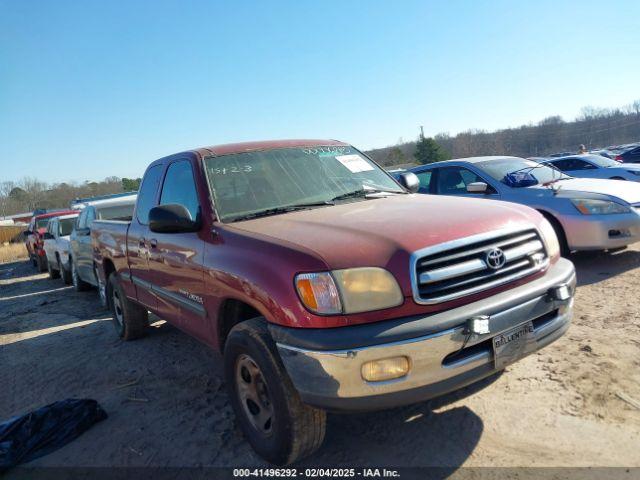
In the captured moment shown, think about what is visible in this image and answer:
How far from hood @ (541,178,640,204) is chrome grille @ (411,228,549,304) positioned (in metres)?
4.18

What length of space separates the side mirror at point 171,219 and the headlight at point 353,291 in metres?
1.27

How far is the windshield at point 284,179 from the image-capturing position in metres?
3.44

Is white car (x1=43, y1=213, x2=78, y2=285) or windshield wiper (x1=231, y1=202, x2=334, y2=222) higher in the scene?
windshield wiper (x1=231, y1=202, x2=334, y2=222)

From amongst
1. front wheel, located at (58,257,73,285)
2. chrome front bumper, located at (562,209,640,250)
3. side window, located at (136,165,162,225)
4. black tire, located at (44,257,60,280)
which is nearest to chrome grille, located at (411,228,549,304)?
side window, located at (136,165,162,225)

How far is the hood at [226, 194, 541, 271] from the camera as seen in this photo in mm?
2406

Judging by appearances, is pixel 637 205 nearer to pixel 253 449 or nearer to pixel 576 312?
pixel 576 312

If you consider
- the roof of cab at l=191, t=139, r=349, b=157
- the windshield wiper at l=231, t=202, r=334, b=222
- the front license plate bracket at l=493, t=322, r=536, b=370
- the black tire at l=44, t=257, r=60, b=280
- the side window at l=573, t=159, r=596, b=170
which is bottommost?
the black tire at l=44, t=257, r=60, b=280

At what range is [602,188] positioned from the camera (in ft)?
21.2

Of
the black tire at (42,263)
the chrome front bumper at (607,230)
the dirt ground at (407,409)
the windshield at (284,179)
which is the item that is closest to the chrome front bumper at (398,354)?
the dirt ground at (407,409)

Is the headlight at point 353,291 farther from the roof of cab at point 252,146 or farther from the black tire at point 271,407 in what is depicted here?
the roof of cab at point 252,146

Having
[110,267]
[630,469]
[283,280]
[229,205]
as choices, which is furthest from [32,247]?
[630,469]

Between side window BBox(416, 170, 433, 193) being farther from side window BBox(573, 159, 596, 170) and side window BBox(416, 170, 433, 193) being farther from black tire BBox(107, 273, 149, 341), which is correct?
side window BBox(573, 159, 596, 170)

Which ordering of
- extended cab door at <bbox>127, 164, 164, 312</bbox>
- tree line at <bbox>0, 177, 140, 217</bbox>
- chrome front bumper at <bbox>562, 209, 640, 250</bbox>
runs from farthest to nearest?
tree line at <bbox>0, 177, 140, 217</bbox>, chrome front bumper at <bbox>562, 209, 640, 250</bbox>, extended cab door at <bbox>127, 164, 164, 312</bbox>

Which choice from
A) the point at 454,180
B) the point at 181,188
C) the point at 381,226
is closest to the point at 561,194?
the point at 454,180
